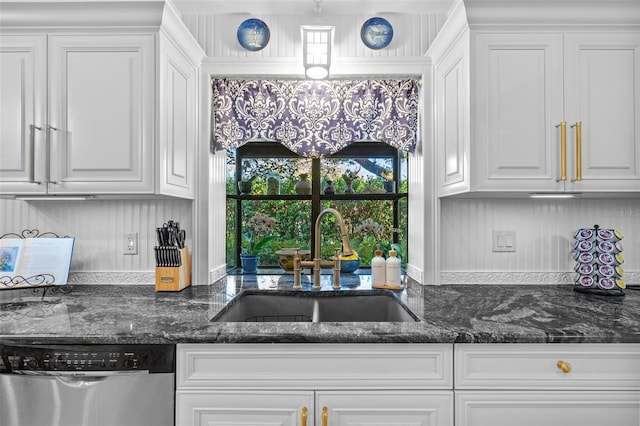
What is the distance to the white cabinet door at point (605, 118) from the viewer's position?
5.14 ft

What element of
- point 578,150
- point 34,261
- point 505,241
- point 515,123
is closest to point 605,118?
point 578,150

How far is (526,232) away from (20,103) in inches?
97.7

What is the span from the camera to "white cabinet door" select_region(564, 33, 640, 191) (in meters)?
1.57

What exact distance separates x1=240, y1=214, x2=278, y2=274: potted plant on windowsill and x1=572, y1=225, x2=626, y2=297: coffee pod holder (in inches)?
65.2

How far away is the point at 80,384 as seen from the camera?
119 centimetres

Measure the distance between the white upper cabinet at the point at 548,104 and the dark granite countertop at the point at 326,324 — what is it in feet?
1.62

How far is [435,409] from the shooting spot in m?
1.21

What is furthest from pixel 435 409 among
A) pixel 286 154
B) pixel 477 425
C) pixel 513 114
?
pixel 286 154

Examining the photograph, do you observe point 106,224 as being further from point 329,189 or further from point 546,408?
point 546,408

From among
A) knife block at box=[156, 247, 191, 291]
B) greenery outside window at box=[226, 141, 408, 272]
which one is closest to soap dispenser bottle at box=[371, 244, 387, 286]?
greenery outside window at box=[226, 141, 408, 272]

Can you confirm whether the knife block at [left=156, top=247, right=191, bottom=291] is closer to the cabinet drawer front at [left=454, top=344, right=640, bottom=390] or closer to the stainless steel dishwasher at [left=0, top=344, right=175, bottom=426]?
the stainless steel dishwasher at [left=0, top=344, right=175, bottom=426]

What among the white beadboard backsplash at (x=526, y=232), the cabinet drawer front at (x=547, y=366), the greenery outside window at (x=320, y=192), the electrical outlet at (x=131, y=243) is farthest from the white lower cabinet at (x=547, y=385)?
the electrical outlet at (x=131, y=243)

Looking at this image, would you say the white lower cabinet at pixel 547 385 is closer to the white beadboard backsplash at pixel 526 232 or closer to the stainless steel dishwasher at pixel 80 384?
the white beadboard backsplash at pixel 526 232

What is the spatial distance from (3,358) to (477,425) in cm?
155
